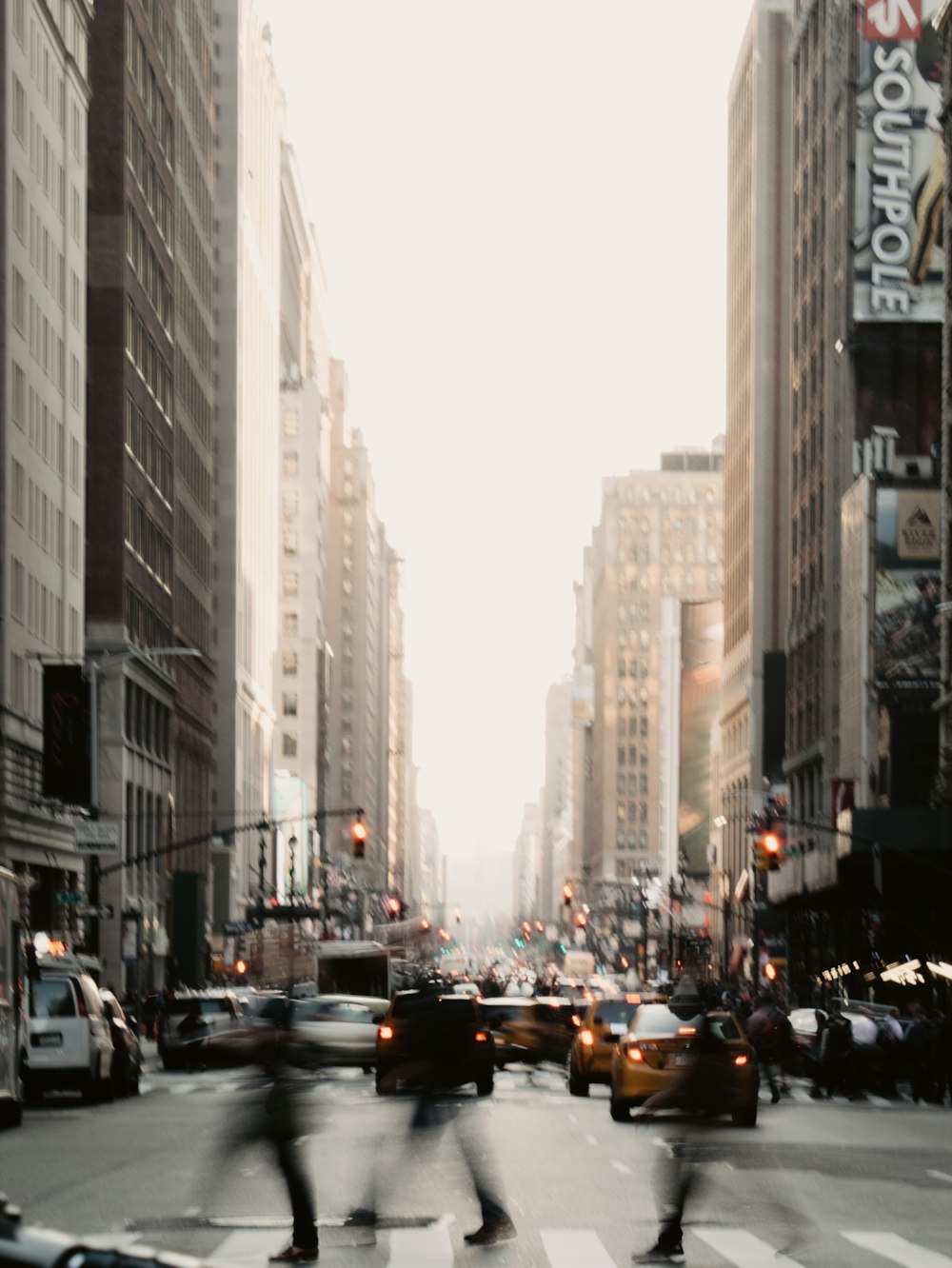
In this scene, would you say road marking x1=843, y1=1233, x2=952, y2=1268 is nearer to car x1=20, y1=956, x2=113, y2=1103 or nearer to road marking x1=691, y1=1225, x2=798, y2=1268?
road marking x1=691, y1=1225, x2=798, y2=1268

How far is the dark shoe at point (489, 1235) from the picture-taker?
628 inches

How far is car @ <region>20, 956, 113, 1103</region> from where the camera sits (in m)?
35.2

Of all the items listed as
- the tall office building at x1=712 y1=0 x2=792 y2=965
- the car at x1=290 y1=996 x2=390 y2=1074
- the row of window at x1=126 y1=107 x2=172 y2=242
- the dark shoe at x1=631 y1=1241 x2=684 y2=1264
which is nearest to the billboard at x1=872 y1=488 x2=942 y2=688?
the row of window at x1=126 y1=107 x2=172 y2=242

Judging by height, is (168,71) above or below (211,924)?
above

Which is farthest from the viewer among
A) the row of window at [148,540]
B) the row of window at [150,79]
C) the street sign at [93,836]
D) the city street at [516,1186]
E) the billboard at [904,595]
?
the billboard at [904,595]

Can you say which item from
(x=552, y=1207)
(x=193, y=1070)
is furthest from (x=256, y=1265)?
(x=193, y=1070)

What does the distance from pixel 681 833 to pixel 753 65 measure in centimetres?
6404

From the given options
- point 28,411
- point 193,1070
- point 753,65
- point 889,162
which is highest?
point 753,65

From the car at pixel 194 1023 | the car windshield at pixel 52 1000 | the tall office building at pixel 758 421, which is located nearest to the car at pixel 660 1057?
the car windshield at pixel 52 1000

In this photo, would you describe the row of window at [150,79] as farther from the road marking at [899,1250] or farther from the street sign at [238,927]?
the road marking at [899,1250]

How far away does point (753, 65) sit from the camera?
143250 mm

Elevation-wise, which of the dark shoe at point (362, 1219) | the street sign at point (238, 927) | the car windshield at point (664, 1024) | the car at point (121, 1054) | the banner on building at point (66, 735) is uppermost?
the banner on building at point (66, 735)

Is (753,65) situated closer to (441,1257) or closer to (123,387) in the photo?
(123,387)

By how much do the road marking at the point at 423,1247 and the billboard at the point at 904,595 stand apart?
74669 millimetres
